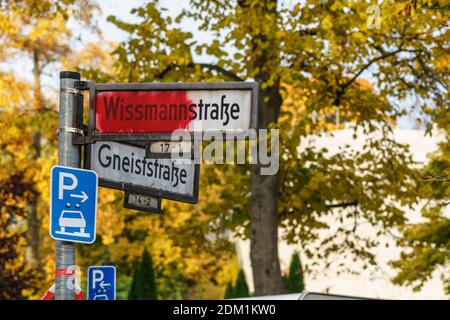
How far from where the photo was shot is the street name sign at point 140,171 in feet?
26.2

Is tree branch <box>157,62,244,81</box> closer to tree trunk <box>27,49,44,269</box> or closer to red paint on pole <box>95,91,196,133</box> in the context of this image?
red paint on pole <box>95,91,196,133</box>

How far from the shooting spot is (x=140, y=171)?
8.20m

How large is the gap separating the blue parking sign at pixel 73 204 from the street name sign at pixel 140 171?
33cm

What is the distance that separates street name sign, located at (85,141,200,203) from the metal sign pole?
24 cm

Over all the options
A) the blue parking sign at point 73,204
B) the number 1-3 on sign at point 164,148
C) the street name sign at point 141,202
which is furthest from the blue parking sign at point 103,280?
the blue parking sign at point 73,204

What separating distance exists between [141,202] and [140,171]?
0.24 meters

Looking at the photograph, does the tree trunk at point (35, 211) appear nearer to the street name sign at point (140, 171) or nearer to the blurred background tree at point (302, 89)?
the blurred background tree at point (302, 89)

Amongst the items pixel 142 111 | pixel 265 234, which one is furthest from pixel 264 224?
pixel 142 111

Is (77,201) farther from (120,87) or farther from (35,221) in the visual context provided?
(35,221)

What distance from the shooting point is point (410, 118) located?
2314 cm

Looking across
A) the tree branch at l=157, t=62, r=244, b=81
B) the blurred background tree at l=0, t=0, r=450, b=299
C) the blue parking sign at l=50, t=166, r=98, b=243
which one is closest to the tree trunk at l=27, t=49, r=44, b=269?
the blurred background tree at l=0, t=0, r=450, b=299

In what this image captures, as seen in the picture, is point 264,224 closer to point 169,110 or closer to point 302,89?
point 302,89
